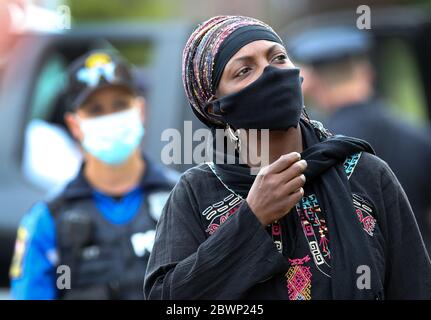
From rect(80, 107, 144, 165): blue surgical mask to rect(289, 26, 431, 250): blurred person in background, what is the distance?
4.50ft

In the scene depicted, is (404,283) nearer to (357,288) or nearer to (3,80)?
(357,288)

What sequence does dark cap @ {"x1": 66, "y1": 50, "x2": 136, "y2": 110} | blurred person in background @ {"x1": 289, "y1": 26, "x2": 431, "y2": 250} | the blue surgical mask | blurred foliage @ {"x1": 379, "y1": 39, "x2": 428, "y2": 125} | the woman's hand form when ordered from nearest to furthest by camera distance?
the woman's hand
the blue surgical mask
dark cap @ {"x1": 66, "y1": 50, "x2": 136, "y2": 110}
blurred person in background @ {"x1": 289, "y1": 26, "x2": 431, "y2": 250}
blurred foliage @ {"x1": 379, "y1": 39, "x2": 428, "y2": 125}

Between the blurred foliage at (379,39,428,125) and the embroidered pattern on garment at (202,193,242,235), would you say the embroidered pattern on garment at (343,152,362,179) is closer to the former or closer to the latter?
the embroidered pattern on garment at (202,193,242,235)

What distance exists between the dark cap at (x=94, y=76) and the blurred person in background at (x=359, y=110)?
137 centimetres

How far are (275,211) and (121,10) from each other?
11.0m

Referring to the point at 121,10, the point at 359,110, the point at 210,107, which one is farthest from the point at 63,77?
the point at 121,10

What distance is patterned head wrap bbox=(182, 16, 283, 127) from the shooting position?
8.45ft

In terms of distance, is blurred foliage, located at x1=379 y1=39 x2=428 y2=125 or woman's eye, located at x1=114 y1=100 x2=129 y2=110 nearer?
woman's eye, located at x1=114 y1=100 x2=129 y2=110

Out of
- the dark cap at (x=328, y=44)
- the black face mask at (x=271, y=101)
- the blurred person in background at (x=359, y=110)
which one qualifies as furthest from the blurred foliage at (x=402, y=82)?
the black face mask at (x=271, y=101)

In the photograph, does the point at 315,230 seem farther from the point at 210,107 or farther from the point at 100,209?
the point at 100,209

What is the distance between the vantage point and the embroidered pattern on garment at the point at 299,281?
95.7 inches

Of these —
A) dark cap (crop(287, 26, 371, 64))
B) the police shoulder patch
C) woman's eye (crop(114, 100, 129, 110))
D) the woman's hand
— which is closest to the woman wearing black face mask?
the woman's hand

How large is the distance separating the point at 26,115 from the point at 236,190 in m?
3.22

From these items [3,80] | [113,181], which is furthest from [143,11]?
[113,181]
